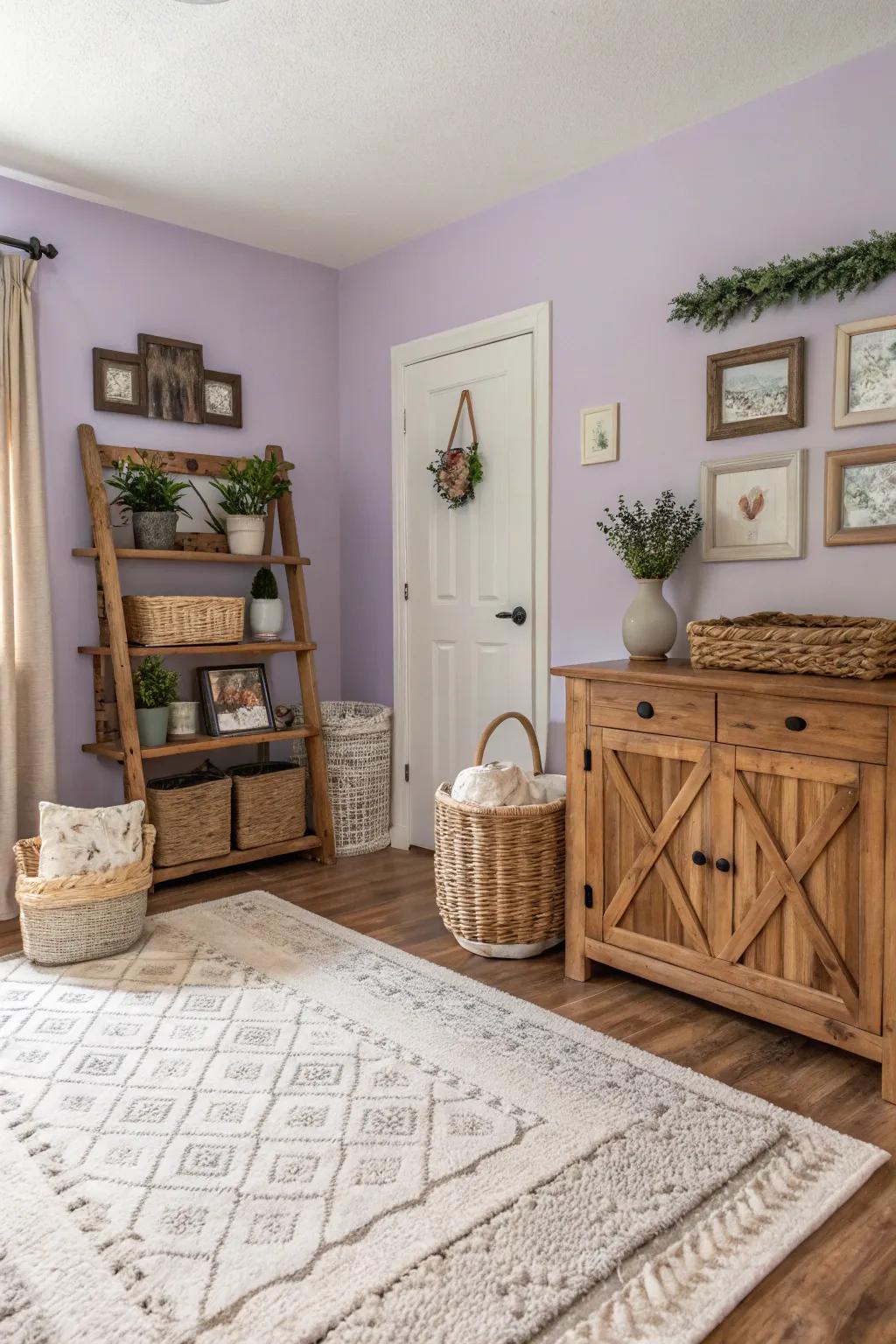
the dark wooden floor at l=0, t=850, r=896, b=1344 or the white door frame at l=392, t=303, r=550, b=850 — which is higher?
the white door frame at l=392, t=303, r=550, b=850

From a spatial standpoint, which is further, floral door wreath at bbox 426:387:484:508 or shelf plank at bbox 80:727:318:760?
floral door wreath at bbox 426:387:484:508

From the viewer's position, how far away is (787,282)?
271cm

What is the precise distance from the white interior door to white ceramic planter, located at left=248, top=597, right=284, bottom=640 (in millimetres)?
560

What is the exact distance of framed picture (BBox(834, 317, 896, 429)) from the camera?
2545 millimetres

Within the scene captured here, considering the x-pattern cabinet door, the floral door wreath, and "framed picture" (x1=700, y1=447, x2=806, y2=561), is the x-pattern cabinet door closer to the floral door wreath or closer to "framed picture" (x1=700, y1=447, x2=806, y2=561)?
"framed picture" (x1=700, y1=447, x2=806, y2=561)

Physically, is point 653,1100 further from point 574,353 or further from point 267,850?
point 574,353

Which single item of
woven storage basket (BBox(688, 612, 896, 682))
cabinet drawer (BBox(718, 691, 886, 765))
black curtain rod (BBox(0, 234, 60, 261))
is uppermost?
black curtain rod (BBox(0, 234, 60, 261))

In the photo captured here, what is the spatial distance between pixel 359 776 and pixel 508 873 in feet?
4.49

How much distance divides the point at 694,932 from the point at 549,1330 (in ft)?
3.78

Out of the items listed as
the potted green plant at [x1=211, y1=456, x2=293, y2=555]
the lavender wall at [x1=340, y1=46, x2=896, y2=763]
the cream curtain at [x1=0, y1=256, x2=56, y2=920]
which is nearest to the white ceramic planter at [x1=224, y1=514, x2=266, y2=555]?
the potted green plant at [x1=211, y1=456, x2=293, y2=555]

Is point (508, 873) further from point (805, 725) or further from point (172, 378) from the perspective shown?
point (172, 378)

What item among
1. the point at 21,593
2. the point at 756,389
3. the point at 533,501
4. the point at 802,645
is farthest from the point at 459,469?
the point at 802,645

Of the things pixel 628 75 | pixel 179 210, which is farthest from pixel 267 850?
pixel 628 75

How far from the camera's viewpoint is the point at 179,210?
369 cm
